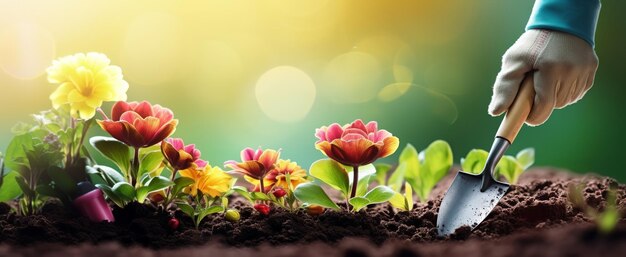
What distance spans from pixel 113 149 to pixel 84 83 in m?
0.16

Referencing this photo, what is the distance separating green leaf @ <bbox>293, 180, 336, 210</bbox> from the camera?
1.39 metres

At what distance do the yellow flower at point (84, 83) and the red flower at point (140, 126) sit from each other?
0.05 metres

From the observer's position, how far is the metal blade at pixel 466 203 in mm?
1390

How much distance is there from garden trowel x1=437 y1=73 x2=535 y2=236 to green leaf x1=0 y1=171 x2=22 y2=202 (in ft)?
3.31

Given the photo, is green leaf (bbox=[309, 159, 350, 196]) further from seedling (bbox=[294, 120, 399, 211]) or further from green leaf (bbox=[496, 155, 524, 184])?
green leaf (bbox=[496, 155, 524, 184])

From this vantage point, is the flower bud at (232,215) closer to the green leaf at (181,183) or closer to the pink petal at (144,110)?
the green leaf at (181,183)

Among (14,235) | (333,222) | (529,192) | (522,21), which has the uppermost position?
(522,21)

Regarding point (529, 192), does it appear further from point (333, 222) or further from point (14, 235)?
point (14, 235)

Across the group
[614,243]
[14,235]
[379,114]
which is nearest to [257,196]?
[14,235]

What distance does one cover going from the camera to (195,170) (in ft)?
4.74

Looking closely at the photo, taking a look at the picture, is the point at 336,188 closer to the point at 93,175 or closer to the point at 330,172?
the point at 330,172

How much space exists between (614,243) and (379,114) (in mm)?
2887

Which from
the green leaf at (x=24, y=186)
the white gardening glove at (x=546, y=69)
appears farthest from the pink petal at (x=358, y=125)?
the green leaf at (x=24, y=186)

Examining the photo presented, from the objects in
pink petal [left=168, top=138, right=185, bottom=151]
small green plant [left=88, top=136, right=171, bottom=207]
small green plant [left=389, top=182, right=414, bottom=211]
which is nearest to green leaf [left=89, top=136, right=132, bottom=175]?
small green plant [left=88, top=136, right=171, bottom=207]
